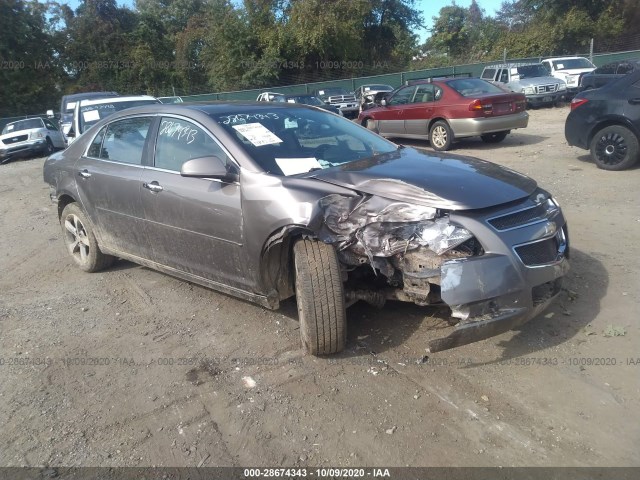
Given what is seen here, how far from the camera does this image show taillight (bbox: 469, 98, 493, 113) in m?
11.0

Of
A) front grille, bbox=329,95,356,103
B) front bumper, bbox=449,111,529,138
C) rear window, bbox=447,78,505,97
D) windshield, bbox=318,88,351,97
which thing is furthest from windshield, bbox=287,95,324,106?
windshield, bbox=318,88,351,97

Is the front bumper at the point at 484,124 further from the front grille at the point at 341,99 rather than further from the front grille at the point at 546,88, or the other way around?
the front grille at the point at 341,99

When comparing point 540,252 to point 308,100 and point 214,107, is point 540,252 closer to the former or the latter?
point 214,107

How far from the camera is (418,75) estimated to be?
101 feet

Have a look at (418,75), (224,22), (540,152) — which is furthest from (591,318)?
(224,22)

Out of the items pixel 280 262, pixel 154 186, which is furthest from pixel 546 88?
pixel 280 262

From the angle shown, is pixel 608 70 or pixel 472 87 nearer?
pixel 472 87

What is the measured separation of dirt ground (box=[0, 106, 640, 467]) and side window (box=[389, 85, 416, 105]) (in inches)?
327

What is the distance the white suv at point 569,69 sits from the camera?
20.4 m

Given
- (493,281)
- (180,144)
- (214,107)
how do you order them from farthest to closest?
(214,107) → (180,144) → (493,281)

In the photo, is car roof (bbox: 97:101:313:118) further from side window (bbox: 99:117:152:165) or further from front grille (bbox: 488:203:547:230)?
front grille (bbox: 488:203:547:230)

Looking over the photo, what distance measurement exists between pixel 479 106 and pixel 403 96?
7.71 ft

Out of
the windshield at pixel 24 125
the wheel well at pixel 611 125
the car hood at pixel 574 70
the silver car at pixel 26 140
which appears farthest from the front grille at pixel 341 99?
the wheel well at pixel 611 125

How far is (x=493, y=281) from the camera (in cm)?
306
